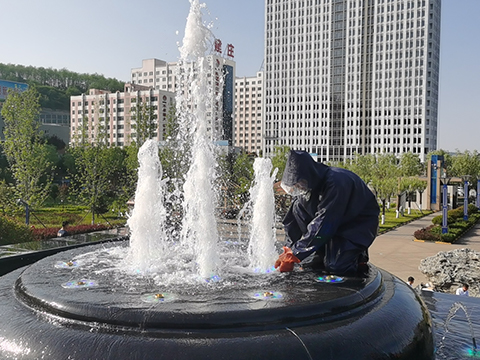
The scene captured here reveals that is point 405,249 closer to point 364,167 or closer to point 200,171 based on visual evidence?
point 200,171

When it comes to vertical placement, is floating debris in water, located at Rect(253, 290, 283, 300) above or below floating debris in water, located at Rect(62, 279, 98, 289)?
above

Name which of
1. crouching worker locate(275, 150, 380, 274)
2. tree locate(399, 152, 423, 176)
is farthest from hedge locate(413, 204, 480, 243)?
tree locate(399, 152, 423, 176)

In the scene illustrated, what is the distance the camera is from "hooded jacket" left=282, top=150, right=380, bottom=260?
5223mm

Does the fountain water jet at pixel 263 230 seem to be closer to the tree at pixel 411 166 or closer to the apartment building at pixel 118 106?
the tree at pixel 411 166

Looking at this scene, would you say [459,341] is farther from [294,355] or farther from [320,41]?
[320,41]

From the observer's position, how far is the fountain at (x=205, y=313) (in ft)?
11.5

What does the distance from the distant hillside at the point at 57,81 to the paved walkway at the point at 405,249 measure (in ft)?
265

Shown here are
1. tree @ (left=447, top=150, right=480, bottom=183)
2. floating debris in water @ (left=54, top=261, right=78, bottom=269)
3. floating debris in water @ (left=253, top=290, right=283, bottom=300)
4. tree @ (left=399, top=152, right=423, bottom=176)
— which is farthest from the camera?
tree @ (left=399, top=152, right=423, bottom=176)

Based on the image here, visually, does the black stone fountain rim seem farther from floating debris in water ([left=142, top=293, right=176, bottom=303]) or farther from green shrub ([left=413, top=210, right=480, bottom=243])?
green shrub ([left=413, top=210, right=480, bottom=243])

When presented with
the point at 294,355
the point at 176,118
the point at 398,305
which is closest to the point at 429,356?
the point at 398,305

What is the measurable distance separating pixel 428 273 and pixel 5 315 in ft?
30.4

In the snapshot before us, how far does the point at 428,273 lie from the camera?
10.6 metres

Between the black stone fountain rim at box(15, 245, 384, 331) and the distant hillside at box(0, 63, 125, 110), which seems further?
the distant hillside at box(0, 63, 125, 110)

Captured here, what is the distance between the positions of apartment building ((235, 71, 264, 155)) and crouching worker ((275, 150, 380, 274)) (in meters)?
105
